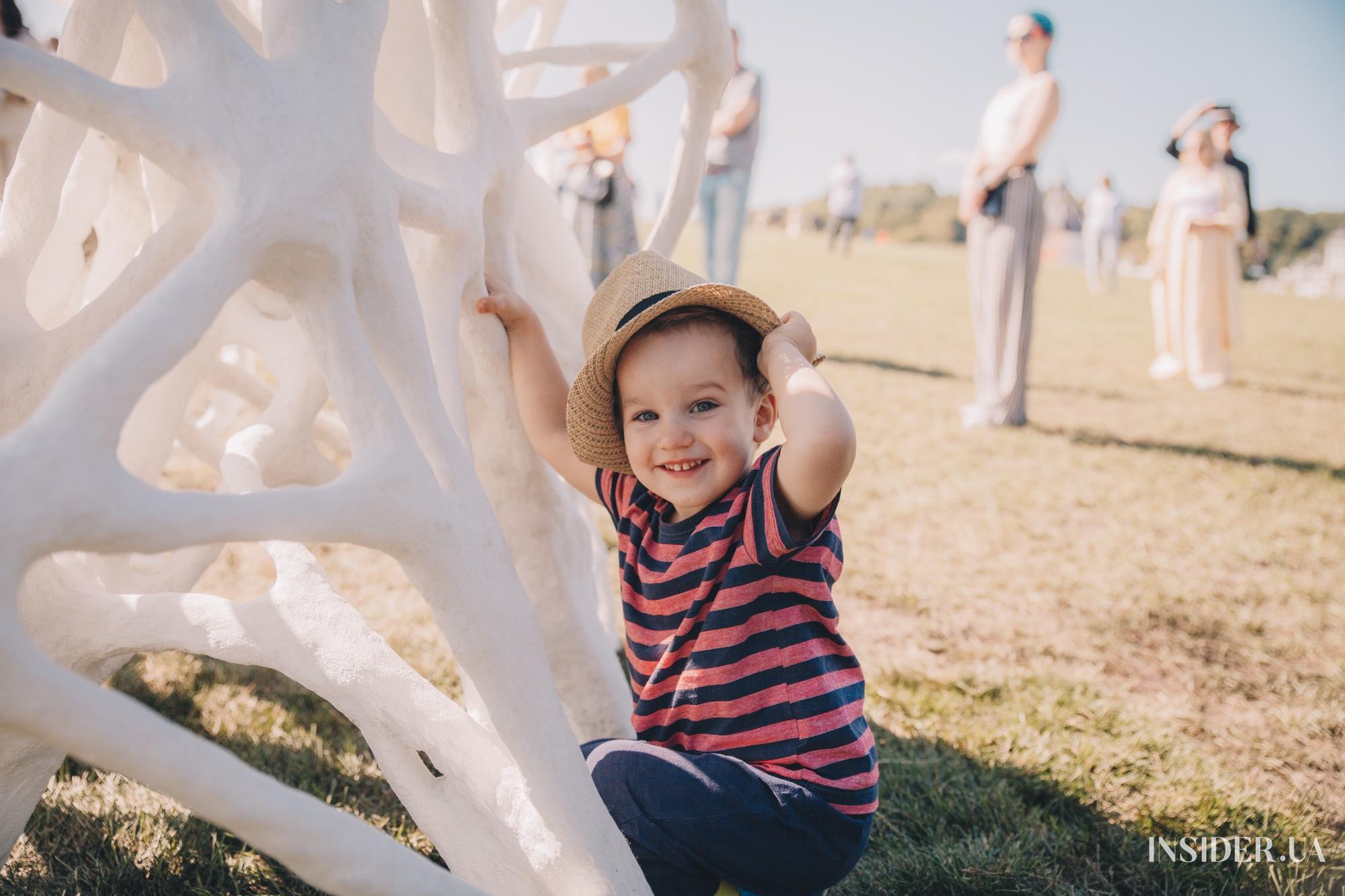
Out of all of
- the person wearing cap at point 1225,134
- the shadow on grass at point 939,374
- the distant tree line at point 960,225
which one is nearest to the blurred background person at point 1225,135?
the person wearing cap at point 1225,134

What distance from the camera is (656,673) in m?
1.40

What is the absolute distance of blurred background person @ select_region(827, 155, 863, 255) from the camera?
20.9m

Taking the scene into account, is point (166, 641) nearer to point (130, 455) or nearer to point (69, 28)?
point (130, 455)

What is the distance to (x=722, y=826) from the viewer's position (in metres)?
1.27

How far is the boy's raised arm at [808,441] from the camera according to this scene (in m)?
1.19

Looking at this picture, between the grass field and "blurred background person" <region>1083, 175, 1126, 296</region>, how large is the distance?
1671cm

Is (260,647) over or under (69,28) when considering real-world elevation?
under

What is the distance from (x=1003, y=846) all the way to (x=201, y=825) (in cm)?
142

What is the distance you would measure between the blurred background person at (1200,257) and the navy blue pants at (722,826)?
726 cm

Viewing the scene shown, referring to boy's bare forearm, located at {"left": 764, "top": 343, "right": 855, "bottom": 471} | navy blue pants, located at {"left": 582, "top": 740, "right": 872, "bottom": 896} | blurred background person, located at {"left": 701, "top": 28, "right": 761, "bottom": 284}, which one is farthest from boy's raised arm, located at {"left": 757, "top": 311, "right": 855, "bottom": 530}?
blurred background person, located at {"left": 701, "top": 28, "right": 761, "bottom": 284}

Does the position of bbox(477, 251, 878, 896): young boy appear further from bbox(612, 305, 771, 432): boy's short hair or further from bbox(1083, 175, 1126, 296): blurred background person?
bbox(1083, 175, 1126, 296): blurred background person

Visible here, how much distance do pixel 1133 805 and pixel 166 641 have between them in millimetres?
1756

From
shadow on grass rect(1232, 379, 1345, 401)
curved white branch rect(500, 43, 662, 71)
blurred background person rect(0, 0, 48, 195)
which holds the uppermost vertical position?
blurred background person rect(0, 0, 48, 195)

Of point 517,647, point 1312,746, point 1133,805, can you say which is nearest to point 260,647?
point 517,647
